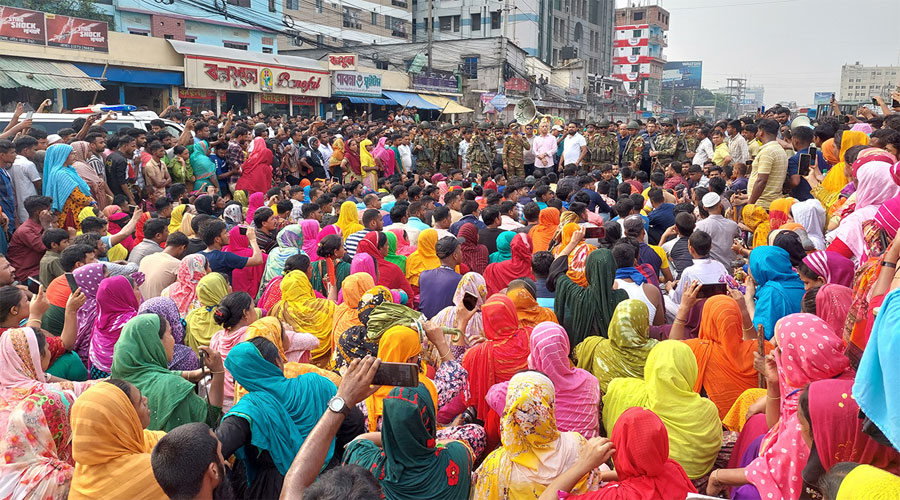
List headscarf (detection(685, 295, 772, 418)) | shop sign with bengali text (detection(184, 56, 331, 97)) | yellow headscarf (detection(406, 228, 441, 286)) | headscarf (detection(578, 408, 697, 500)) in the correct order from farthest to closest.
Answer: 1. shop sign with bengali text (detection(184, 56, 331, 97))
2. yellow headscarf (detection(406, 228, 441, 286))
3. headscarf (detection(685, 295, 772, 418))
4. headscarf (detection(578, 408, 697, 500))

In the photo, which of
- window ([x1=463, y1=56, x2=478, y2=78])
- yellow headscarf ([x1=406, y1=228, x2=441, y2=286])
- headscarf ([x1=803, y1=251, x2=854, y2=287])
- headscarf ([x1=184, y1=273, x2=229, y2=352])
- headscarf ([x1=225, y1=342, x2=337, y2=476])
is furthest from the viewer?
window ([x1=463, y1=56, x2=478, y2=78])

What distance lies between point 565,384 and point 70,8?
2539 cm

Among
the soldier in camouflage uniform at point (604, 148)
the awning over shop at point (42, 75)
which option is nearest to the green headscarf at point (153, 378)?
the soldier in camouflage uniform at point (604, 148)

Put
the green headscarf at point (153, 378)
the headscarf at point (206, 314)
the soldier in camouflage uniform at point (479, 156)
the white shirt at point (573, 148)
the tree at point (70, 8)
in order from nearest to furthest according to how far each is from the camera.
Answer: the green headscarf at point (153, 378), the headscarf at point (206, 314), the white shirt at point (573, 148), the soldier in camouflage uniform at point (479, 156), the tree at point (70, 8)

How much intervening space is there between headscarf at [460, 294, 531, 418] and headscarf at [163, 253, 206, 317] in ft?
7.86

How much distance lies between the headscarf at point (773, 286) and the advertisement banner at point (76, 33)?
62.8ft

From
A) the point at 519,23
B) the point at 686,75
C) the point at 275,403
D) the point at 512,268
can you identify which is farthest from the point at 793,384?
the point at 686,75

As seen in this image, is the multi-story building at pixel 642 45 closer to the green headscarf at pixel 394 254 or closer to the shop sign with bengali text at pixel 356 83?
the shop sign with bengali text at pixel 356 83

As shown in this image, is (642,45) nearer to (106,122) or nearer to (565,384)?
(106,122)

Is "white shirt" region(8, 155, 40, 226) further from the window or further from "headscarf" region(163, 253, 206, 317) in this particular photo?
the window

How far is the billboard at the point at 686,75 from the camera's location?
10112 cm

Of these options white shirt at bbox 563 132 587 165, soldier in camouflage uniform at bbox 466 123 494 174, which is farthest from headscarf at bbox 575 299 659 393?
soldier in camouflage uniform at bbox 466 123 494 174

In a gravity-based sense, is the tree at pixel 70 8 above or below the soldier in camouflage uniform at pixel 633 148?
above

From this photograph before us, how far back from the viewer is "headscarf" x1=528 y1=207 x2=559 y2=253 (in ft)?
21.3
